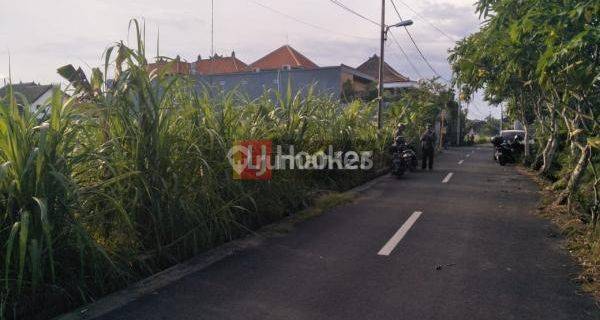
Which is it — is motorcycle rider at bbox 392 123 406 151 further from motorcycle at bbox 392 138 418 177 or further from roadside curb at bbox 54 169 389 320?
roadside curb at bbox 54 169 389 320

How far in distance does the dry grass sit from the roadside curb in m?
4.08

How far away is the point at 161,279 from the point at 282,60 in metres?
45.3

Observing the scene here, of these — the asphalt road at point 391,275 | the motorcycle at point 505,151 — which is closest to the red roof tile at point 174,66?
the asphalt road at point 391,275

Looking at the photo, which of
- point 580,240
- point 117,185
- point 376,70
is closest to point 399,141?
point 580,240

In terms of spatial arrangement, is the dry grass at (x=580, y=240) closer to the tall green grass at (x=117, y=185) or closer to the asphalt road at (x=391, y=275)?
the asphalt road at (x=391, y=275)

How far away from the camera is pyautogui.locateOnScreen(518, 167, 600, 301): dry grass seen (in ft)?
18.1

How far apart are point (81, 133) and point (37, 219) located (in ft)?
5.38

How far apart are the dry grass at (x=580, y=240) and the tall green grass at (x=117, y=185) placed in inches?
171

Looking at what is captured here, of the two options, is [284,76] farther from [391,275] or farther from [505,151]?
[391,275]

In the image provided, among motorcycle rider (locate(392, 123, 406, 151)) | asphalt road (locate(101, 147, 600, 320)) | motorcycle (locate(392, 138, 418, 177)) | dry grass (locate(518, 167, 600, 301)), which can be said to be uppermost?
motorcycle rider (locate(392, 123, 406, 151))

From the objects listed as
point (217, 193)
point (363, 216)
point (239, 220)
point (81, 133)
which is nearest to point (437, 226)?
point (363, 216)

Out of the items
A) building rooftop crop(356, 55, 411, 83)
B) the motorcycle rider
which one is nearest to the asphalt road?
the motorcycle rider

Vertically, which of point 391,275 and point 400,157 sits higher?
point 400,157

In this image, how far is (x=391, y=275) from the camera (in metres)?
5.70
